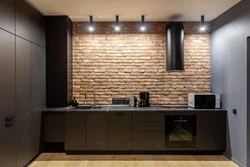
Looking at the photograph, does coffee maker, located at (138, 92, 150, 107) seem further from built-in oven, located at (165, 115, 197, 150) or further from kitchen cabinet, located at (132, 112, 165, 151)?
built-in oven, located at (165, 115, 197, 150)

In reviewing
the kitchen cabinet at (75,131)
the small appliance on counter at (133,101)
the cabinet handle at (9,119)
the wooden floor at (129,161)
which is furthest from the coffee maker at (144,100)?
the cabinet handle at (9,119)

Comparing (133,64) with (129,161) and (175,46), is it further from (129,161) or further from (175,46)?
(129,161)

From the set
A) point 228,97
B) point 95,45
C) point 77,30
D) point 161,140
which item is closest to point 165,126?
point 161,140

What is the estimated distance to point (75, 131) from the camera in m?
4.02

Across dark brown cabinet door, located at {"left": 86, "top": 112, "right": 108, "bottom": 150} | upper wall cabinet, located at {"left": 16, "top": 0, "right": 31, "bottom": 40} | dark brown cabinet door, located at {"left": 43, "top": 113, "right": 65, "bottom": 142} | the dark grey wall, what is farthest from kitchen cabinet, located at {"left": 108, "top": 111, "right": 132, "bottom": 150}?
upper wall cabinet, located at {"left": 16, "top": 0, "right": 31, "bottom": 40}

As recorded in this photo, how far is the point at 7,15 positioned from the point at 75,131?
2.31 metres

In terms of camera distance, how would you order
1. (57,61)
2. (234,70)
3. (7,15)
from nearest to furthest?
(7,15) → (234,70) → (57,61)

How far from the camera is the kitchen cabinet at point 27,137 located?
10.3 feet

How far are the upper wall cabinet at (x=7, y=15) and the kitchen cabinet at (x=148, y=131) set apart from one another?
2538 millimetres

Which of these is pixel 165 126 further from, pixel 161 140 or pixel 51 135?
pixel 51 135

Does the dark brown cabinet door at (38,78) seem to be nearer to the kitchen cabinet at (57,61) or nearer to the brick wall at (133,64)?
the kitchen cabinet at (57,61)

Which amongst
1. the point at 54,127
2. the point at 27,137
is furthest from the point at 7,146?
the point at 54,127

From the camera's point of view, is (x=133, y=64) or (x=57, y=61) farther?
(x=133, y=64)

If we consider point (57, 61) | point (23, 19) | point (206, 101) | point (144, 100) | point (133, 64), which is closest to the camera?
point (23, 19)
